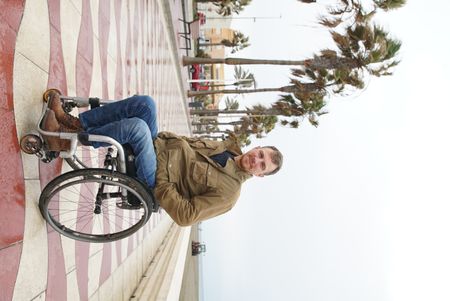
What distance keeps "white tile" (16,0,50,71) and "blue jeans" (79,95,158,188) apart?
55cm

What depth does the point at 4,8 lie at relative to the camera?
Answer: 2.46 m

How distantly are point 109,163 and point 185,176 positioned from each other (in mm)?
576

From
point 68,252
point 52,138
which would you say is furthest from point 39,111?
point 68,252

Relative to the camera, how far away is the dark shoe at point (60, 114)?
2.74 metres

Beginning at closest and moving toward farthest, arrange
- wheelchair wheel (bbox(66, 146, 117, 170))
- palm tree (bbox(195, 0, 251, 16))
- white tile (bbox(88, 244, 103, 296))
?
1. white tile (bbox(88, 244, 103, 296))
2. wheelchair wheel (bbox(66, 146, 117, 170))
3. palm tree (bbox(195, 0, 251, 16))

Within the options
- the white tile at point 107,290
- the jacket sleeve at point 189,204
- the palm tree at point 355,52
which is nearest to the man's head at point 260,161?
the jacket sleeve at point 189,204

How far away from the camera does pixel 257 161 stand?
125 inches

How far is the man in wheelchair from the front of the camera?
269 centimetres

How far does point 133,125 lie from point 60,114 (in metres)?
0.54

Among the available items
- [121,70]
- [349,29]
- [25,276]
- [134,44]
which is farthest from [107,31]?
[349,29]

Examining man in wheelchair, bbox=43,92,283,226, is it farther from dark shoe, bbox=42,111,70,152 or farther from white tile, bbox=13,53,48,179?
white tile, bbox=13,53,48,179

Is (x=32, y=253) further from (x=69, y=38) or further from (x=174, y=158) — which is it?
(x=69, y=38)

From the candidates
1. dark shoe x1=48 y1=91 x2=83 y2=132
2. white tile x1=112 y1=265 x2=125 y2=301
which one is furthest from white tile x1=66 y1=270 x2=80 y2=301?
dark shoe x1=48 y1=91 x2=83 y2=132

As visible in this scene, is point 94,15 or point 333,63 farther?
point 333,63
